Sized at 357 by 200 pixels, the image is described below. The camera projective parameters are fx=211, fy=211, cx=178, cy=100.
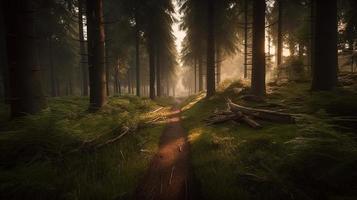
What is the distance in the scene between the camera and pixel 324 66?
1000 cm

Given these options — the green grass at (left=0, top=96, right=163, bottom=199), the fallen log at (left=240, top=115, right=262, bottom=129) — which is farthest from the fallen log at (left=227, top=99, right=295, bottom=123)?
the green grass at (left=0, top=96, right=163, bottom=199)

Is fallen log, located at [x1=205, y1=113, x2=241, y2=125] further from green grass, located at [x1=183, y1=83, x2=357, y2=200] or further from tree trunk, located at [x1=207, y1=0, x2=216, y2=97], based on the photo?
tree trunk, located at [x1=207, y1=0, x2=216, y2=97]

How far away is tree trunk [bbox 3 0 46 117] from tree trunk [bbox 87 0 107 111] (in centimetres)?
375

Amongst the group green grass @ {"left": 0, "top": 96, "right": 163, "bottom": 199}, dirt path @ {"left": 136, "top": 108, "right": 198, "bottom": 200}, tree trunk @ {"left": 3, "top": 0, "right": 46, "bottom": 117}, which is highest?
tree trunk @ {"left": 3, "top": 0, "right": 46, "bottom": 117}

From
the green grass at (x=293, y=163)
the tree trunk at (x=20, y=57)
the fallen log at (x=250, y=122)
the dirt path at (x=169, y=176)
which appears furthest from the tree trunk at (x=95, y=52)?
the fallen log at (x=250, y=122)

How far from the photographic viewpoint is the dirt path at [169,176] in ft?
14.9

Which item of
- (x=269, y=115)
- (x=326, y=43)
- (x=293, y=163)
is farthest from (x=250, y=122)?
(x=326, y=43)

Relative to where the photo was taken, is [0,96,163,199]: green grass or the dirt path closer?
[0,96,163,199]: green grass

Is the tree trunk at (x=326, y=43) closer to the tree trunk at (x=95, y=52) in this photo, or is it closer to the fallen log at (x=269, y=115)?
the fallen log at (x=269, y=115)

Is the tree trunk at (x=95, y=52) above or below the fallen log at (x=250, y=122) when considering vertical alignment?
above

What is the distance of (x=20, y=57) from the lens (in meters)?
7.14

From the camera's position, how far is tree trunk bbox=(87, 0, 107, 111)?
11.2 meters

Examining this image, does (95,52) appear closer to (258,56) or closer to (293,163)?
Answer: (258,56)

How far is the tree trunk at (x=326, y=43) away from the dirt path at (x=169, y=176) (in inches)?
294
